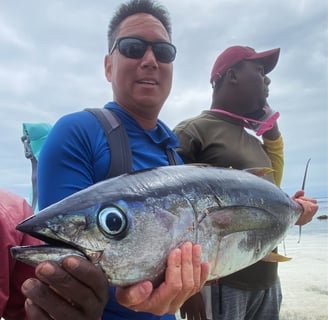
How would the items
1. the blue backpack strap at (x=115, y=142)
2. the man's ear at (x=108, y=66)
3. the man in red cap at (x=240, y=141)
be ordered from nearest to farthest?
the blue backpack strap at (x=115, y=142)
the man's ear at (x=108, y=66)
the man in red cap at (x=240, y=141)

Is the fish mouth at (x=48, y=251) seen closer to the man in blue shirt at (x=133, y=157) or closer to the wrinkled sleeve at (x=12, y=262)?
the man in blue shirt at (x=133, y=157)

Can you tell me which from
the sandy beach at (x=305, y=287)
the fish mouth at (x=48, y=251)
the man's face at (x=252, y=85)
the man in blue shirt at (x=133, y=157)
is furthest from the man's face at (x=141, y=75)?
the sandy beach at (x=305, y=287)

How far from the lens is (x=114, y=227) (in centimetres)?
114

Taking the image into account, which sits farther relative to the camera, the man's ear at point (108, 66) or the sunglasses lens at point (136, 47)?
the man's ear at point (108, 66)

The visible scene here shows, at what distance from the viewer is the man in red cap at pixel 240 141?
9.25 feet

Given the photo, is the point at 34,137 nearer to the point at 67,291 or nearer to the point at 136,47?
the point at 136,47

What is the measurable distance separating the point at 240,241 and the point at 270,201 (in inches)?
16.2

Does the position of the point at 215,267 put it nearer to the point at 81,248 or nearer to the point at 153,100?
the point at 81,248

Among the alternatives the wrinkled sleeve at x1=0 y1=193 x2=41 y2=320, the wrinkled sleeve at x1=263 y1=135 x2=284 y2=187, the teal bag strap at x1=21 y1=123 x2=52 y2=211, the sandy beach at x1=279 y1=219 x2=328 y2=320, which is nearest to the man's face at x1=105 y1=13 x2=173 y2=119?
the wrinkled sleeve at x1=0 y1=193 x2=41 y2=320

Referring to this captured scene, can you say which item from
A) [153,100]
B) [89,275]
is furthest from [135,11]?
[89,275]

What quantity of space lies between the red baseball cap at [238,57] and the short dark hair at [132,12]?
3.92ft

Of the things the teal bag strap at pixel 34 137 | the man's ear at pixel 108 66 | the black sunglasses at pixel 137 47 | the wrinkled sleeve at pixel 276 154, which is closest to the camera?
the black sunglasses at pixel 137 47

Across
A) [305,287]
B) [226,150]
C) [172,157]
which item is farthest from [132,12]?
[305,287]

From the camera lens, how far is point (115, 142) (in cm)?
175
